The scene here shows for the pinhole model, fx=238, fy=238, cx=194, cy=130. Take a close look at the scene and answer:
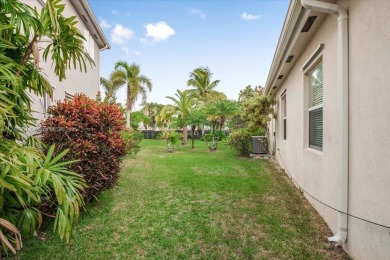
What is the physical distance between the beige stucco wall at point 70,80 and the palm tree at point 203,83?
20.3 metres

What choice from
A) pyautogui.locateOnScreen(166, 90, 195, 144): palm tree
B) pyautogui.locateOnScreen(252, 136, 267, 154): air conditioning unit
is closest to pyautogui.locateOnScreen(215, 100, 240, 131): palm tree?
pyautogui.locateOnScreen(166, 90, 195, 144): palm tree

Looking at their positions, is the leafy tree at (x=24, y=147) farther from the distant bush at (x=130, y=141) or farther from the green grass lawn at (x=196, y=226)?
the distant bush at (x=130, y=141)

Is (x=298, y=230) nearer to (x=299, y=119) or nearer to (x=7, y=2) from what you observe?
(x=299, y=119)

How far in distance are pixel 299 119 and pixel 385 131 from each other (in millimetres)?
4081

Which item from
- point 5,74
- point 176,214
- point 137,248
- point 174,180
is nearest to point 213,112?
point 174,180

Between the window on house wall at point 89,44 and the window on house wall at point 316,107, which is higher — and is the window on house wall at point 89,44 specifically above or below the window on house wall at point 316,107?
above

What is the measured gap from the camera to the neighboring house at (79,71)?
5993 millimetres

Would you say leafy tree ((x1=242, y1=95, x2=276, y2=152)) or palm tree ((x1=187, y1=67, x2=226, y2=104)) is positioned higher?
palm tree ((x1=187, y1=67, x2=226, y2=104))

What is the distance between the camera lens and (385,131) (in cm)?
232

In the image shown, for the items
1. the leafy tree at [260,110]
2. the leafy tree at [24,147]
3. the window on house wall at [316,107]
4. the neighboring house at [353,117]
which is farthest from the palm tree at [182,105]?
the leafy tree at [24,147]

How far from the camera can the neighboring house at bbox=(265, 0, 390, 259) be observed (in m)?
2.38

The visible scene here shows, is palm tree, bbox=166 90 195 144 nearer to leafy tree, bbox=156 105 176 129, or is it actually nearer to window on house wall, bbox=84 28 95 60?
leafy tree, bbox=156 105 176 129

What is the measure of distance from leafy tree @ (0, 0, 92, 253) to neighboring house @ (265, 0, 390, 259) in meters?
3.18

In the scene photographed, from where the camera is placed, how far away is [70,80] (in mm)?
7902
